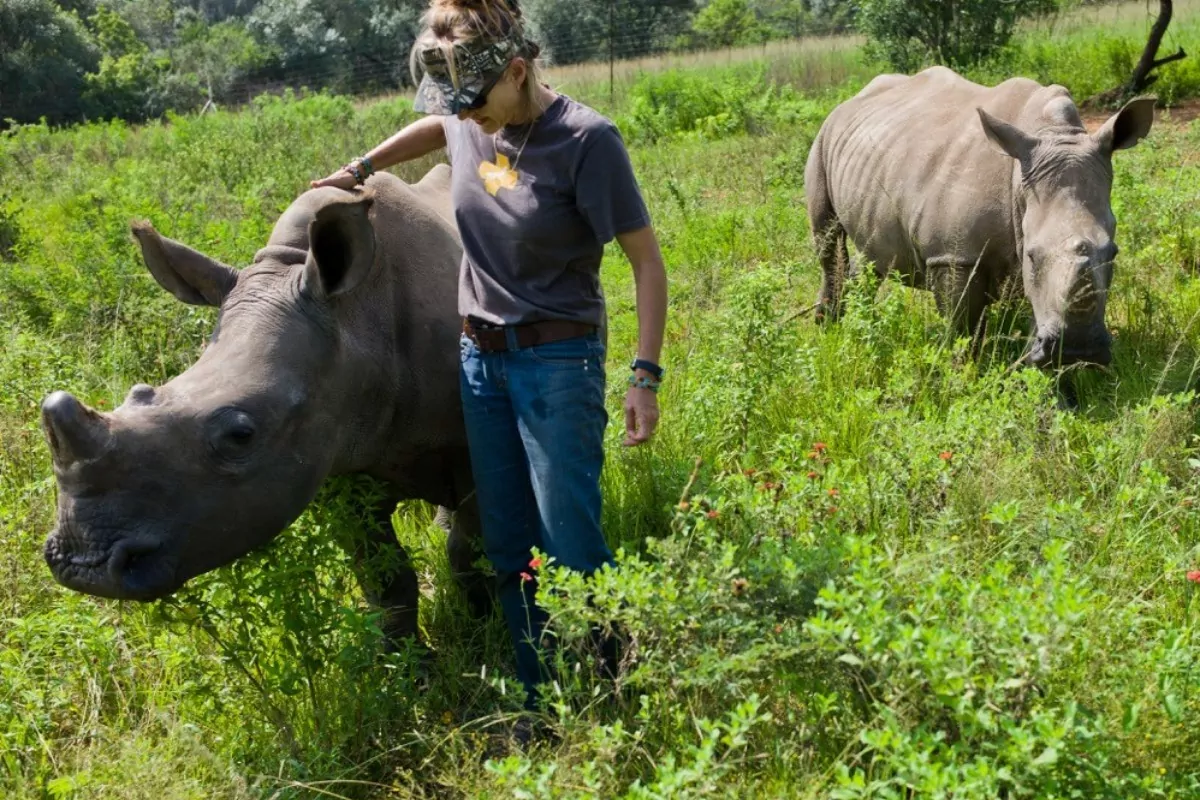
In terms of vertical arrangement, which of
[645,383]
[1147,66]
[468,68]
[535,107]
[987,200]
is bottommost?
[1147,66]

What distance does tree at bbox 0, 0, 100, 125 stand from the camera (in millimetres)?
35406

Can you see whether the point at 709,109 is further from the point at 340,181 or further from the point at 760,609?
the point at 760,609

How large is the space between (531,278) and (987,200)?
357 centimetres

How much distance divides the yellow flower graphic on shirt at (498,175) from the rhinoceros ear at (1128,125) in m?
3.59

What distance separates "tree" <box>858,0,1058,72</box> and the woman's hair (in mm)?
15398

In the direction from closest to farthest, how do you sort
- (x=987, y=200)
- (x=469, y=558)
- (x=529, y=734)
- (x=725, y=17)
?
(x=529, y=734)
(x=469, y=558)
(x=987, y=200)
(x=725, y=17)

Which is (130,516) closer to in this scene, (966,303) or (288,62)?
(966,303)

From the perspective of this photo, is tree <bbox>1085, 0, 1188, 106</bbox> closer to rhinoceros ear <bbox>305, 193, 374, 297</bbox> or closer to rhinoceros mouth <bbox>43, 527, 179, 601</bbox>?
rhinoceros ear <bbox>305, 193, 374, 297</bbox>

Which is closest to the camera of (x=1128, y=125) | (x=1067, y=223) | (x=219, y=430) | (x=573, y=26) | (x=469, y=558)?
(x=219, y=430)

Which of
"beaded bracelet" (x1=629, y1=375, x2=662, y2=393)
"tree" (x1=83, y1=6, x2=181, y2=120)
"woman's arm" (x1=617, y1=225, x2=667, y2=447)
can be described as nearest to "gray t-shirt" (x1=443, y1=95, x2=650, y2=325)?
"woman's arm" (x1=617, y1=225, x2=667, y2=447)

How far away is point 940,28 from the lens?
18.1m

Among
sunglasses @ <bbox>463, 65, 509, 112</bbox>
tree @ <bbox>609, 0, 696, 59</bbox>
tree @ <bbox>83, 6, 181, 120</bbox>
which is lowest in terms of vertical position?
tree @ <bbox>83, 6, 181, 120</bbox>

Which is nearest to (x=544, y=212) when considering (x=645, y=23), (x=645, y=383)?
(x=645, y=383)

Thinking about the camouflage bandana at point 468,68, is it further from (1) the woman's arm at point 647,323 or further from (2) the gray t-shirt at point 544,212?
(1) the woman's arm at point 647,323
